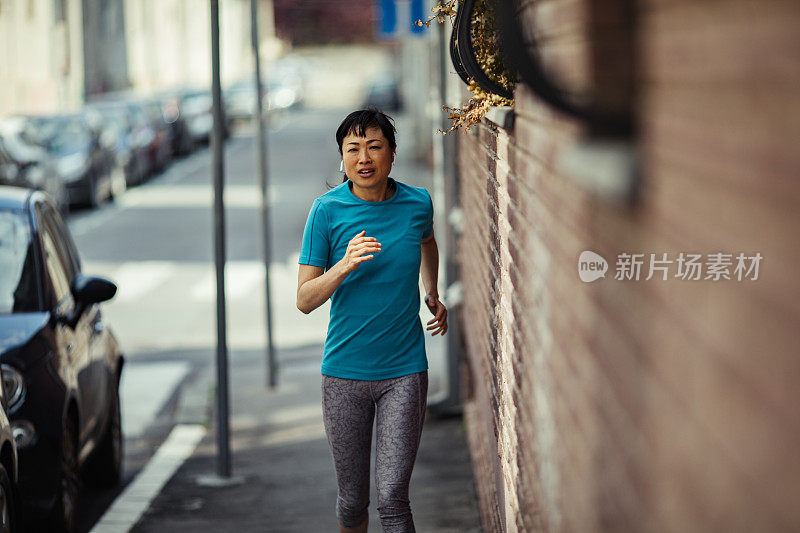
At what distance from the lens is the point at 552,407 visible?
9.05 ft

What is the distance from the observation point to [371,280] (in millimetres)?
4359

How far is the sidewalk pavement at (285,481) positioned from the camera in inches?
262

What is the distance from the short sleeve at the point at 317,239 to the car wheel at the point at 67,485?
2.21m

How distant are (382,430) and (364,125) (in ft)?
3.47

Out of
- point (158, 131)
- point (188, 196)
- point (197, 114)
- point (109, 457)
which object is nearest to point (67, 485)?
point (109, 457)

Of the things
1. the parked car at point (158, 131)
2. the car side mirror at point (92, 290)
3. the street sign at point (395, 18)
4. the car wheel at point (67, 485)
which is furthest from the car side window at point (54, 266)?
the parked car at point (158, 131)

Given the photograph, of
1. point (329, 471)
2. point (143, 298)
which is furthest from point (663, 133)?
point (143, 298)

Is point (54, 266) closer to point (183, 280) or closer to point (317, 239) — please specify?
point (317, 239)

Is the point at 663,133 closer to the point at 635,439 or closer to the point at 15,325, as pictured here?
the point at 635,439

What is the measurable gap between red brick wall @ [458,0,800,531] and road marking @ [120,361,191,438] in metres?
7.08

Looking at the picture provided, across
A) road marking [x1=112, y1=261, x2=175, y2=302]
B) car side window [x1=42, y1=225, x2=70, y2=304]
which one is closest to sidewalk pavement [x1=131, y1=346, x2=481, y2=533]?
car side window [x1=42, y1=225, x2=70, y2=304]

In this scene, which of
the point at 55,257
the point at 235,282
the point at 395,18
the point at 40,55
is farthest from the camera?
the point at 40,55

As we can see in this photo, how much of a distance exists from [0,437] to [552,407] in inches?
113

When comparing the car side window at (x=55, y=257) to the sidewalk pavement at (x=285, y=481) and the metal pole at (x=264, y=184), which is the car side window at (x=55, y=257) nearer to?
the sidewalk pavement at (x=285, y=481)
